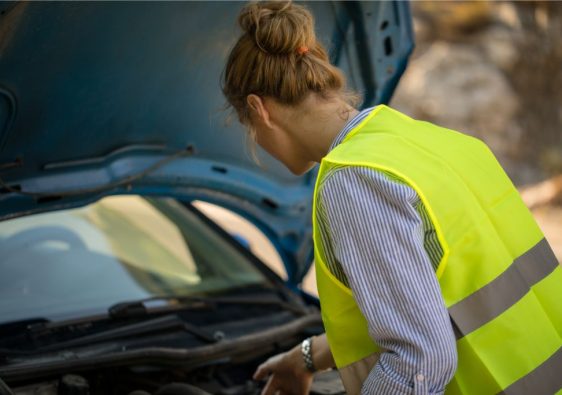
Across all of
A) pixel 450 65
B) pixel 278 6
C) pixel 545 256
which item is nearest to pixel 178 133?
pixel 278 6

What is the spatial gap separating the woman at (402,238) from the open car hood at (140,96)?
0.66m

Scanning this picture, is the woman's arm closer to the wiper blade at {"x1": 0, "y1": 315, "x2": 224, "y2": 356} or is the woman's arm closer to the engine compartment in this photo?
the engine compartment

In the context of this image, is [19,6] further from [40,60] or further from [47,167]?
[47,167]

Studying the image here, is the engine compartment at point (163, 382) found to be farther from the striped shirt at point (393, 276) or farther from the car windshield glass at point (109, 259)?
the striped shirt at point (393, 276)

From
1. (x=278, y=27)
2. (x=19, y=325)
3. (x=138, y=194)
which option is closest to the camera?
(x=278, y=27)

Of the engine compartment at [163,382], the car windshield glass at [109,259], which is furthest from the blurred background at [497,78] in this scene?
the engine compartment at [163,382]

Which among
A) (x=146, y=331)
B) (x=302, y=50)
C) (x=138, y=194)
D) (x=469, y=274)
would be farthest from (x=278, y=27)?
(x=146, y=331)

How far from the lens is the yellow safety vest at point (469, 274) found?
5.75ft

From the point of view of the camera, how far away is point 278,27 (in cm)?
188

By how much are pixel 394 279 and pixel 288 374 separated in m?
0.84

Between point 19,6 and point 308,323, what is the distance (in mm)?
1493

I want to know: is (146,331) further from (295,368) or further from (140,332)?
(295,368)

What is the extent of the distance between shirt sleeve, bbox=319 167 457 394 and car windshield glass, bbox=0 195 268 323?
1.35 meters

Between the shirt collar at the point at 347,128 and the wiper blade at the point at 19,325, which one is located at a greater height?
the shirt collar at the point at 347,128
